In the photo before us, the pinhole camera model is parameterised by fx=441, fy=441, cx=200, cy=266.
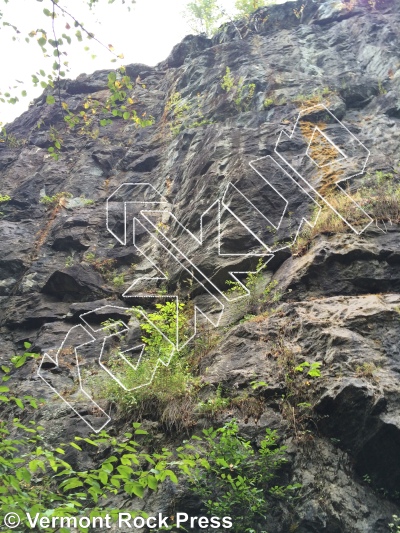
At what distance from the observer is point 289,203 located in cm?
902

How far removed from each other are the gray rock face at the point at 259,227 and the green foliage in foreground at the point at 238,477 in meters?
0.18

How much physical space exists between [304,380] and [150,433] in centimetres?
197

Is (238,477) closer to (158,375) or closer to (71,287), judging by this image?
(158,375)

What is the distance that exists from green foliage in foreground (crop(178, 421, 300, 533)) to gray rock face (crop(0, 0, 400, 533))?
179 mm

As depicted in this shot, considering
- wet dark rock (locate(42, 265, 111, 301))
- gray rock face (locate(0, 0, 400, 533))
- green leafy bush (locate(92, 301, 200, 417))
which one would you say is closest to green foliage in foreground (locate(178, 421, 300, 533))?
gray rock face (locate(0, 0, 400, 533))

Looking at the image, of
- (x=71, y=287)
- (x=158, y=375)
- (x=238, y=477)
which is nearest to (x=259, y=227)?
(x=158, y=375)

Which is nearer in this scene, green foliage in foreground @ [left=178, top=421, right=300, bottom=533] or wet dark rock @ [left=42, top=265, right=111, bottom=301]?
green foliage in foreground @ [left=178, top=421, right=300, bottom=533]

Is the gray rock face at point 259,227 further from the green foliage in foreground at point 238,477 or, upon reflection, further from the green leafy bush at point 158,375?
the green leafy bush at point 158,375

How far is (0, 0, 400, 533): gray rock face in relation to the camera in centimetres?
454

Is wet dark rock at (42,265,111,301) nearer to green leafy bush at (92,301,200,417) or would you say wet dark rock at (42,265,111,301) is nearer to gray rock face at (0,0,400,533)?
gray rock face at (0,0,400,533)

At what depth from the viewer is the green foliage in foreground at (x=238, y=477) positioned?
4133 mm

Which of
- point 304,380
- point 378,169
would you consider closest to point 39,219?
point 378,169

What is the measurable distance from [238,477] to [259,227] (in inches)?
209

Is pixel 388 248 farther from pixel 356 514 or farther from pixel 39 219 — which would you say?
pixel 39 219
